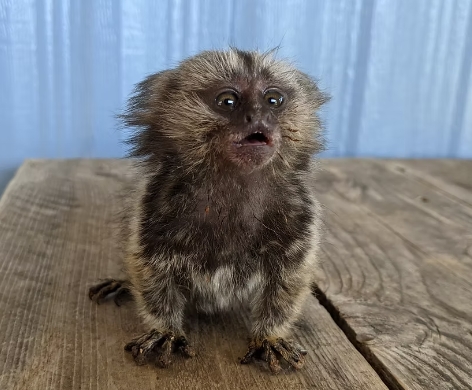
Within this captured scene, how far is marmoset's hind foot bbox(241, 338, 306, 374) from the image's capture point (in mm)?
1006

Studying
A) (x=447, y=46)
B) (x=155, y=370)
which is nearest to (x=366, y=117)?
(x=447, y=46)

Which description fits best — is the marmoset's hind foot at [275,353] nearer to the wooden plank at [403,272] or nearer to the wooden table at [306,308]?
the wooden table at [306,308]

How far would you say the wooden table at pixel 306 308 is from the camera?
97cm

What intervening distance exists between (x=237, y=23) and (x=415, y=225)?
1107 millimetres

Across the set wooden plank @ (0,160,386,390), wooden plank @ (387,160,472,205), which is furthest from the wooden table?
wooden plank @ (387,160,472,205)

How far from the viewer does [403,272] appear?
4.84ft

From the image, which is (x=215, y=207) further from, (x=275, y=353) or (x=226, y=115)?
(x=275, y=353)

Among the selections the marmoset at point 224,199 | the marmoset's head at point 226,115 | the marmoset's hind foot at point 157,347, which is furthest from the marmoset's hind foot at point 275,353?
the marmoset's head at point 226,115

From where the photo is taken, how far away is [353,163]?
2594mm

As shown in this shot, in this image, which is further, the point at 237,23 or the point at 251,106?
the point at 237,23

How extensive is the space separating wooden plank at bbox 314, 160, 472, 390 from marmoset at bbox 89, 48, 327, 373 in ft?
0.59

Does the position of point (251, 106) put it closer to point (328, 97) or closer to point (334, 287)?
point (328, 97)

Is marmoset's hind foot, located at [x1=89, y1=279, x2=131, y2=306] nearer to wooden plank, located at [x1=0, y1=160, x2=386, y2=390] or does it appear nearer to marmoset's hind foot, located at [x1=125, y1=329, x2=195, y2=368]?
wooden plank, located at [x1=0, y1=160, x2=386, y2=390]

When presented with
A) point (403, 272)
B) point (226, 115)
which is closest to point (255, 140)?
point (226, 115)
